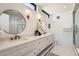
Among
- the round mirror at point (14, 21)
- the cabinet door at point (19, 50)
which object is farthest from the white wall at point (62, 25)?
the cabinet door at point (19, 50)

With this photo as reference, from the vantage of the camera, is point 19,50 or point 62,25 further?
point 62,25

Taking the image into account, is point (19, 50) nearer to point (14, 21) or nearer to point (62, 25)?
point (14, 21)

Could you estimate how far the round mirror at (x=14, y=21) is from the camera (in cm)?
258

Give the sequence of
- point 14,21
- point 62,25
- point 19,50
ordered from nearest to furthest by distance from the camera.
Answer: point 19,50 < point 14,21 < point 62,25

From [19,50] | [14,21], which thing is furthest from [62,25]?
[19,50]

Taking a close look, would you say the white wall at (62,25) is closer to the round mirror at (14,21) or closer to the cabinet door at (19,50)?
the round mirror at (14,21)

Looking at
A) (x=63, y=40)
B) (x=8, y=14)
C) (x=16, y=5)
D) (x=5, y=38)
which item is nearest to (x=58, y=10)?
(x=63, y=40)

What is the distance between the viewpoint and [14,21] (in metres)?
2.85

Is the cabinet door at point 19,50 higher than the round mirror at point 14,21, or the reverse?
the round mirror at point 14,21

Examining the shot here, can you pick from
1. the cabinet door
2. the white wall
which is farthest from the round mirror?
the white wall

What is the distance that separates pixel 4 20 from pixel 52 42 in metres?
2.23

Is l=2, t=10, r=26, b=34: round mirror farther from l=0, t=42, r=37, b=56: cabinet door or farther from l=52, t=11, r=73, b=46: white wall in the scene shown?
l=52, t=11, r=73, b=46: white wall

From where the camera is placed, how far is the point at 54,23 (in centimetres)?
387

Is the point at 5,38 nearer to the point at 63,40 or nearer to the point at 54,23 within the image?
the point at 54,23
